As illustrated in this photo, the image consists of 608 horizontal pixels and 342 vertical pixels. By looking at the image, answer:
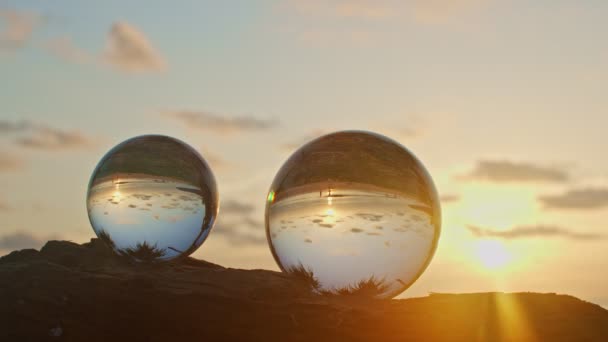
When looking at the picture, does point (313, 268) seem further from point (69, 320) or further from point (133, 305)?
point (69, 320)

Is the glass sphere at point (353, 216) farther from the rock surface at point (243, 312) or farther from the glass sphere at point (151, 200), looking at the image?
the glass sphere at point (151, 200)

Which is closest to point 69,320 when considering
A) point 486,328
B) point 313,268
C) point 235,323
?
point 235,323

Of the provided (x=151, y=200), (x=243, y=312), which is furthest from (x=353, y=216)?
(x=151, y=200)

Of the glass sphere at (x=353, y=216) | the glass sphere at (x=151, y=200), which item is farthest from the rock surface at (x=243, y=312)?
the glass sphere at (x=151, y=200)

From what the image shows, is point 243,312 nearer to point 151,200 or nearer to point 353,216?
point 353,216

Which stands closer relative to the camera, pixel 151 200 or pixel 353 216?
pixel 353 216

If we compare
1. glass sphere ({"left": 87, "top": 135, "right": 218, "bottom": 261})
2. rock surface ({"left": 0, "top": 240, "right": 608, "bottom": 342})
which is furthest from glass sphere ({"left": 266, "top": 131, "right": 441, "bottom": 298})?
glass sphere ({"left": 87, "top": 135, "right": 218, "bottom": 261})

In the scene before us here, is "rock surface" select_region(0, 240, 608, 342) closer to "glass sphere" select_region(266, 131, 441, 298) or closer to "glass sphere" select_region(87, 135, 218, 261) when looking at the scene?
"glass sphere" select_region(266, 131, 441, 298)

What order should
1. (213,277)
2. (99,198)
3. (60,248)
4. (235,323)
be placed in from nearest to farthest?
(235,323)
(213,277)
(99,198)
(60,248)
